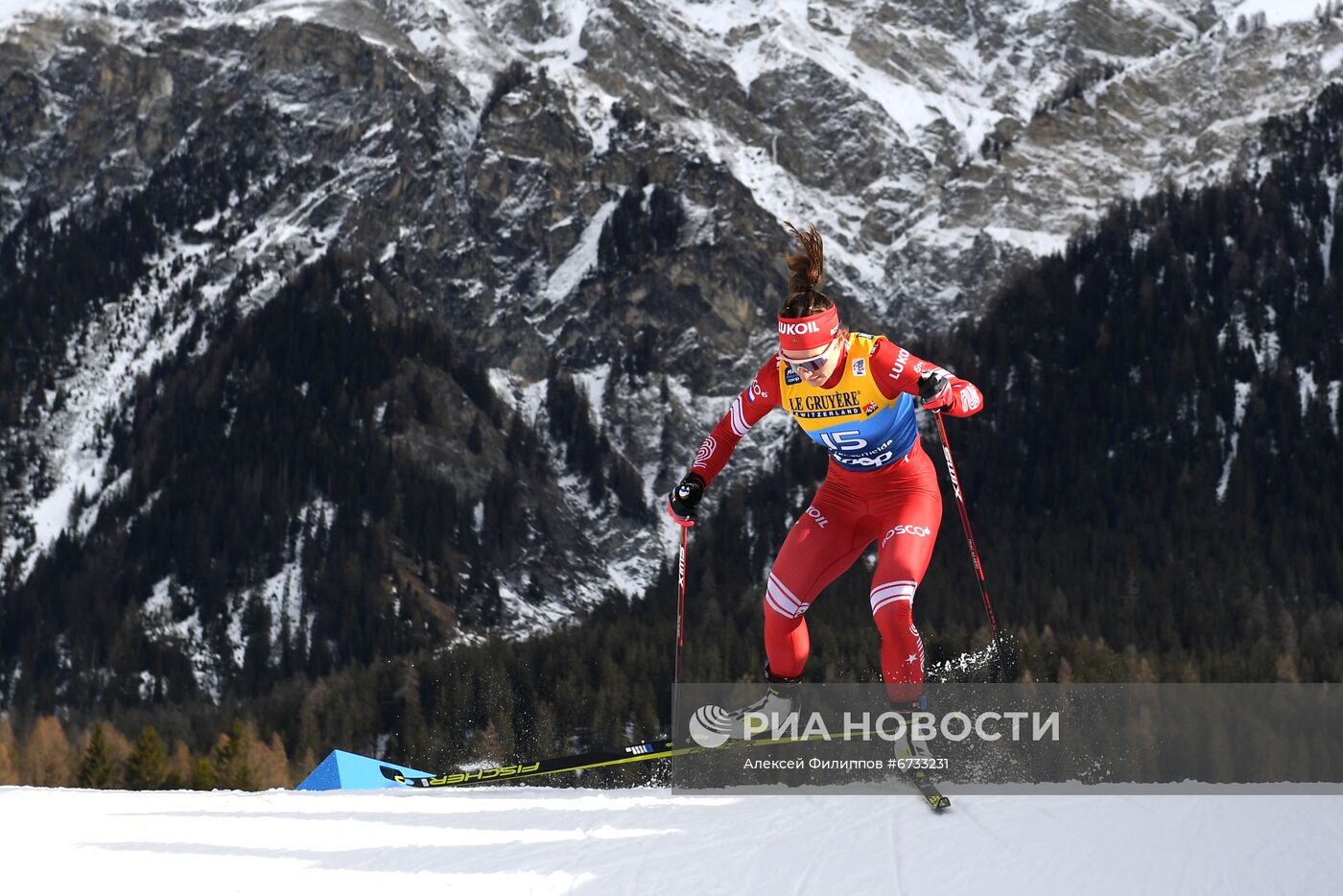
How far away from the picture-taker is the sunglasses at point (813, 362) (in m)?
11.0

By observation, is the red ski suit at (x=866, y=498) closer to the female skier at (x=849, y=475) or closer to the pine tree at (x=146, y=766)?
the female skier at (x=849, y=475)

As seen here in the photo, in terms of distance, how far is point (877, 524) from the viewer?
1144cm

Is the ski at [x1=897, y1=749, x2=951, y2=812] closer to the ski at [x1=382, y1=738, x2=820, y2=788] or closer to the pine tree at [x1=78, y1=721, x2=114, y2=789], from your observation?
the ski at [x1=382, y1=738, x2=820, y2=788]

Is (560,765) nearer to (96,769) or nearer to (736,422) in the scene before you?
(736,422)

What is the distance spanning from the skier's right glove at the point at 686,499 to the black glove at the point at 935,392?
1928 millimetres

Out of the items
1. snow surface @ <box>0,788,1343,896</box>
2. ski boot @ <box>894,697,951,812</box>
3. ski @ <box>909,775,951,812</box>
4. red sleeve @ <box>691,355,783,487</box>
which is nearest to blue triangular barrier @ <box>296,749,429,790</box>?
snow surface @ <box>0,788,1343,896</box>

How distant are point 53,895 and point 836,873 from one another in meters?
4.36

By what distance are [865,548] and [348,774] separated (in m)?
5.94

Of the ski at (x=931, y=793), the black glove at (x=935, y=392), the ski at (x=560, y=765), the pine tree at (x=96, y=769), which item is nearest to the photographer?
the ski at (x=931, y=793)

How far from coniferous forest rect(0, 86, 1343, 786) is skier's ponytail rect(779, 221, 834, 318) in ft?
189

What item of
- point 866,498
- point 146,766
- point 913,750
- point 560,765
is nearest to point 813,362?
point 866,498

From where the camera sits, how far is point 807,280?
1106cm

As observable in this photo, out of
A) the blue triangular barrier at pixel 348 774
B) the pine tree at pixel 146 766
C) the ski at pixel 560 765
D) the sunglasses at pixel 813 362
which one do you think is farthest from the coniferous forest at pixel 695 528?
the sunglasses at pixel 813 362

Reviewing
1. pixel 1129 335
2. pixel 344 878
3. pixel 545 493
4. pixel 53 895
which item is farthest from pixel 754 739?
pixel 545 493
